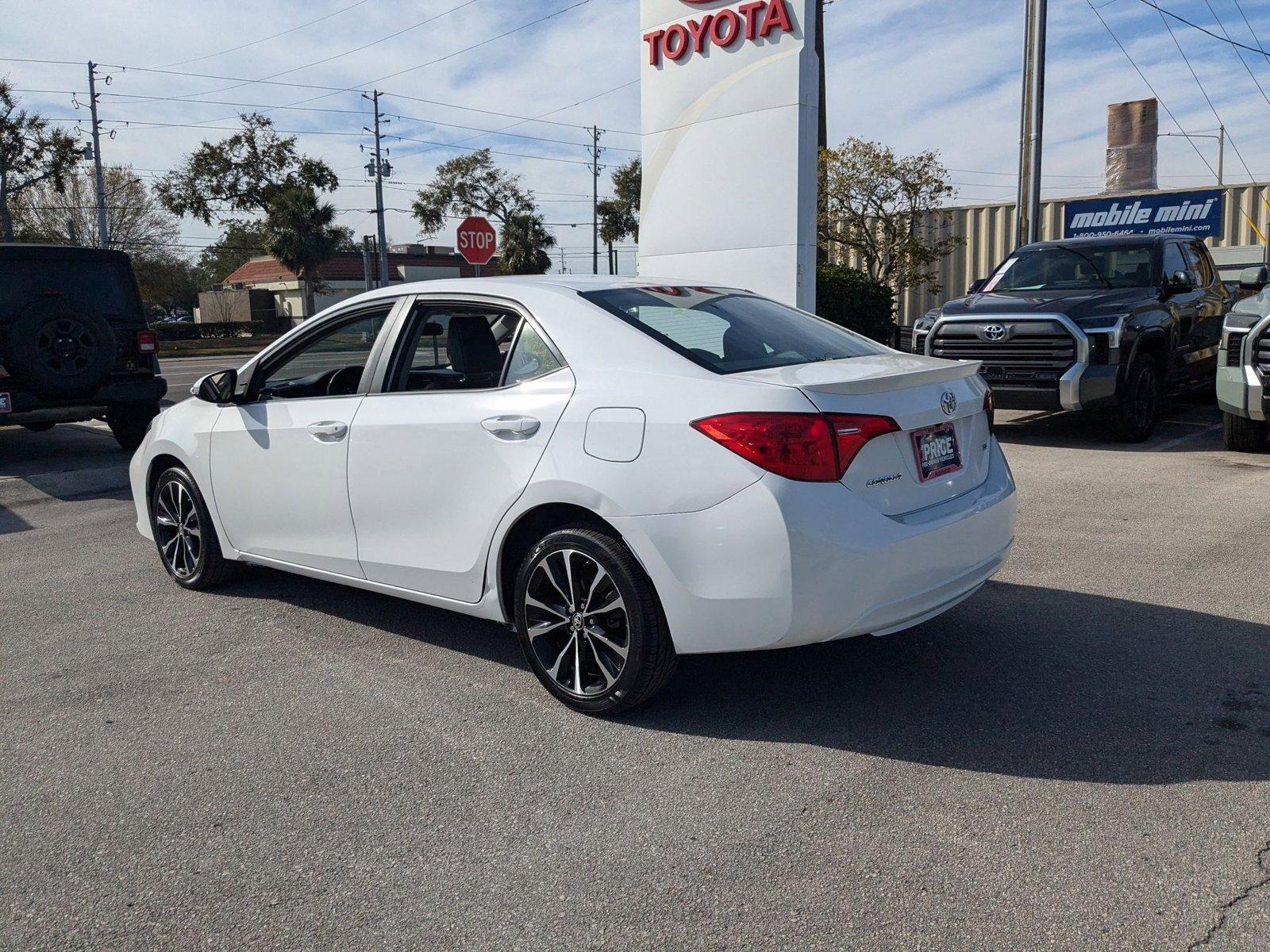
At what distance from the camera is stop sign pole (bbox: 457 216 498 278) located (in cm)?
1831

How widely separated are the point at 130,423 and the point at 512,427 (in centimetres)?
871

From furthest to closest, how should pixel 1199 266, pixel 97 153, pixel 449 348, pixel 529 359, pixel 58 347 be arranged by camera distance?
pixel 97 153 < pixel 1199 266 < pixel 58 347 < pixel 449 348 < pixel 529 359

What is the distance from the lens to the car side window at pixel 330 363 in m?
4.82

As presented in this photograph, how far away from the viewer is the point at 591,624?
3.84 meters

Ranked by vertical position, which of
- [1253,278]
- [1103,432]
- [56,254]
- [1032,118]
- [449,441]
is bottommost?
[1103,432]

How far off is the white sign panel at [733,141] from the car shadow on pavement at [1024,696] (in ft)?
24.5

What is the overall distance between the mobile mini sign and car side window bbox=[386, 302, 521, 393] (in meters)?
19.6

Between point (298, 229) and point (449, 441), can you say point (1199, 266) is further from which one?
point (298, 229)

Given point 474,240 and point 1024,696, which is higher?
point 474,240

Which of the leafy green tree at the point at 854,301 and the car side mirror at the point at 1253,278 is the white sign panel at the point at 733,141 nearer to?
the leafy green tree at the point at 854,301

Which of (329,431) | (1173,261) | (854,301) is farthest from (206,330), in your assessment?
(329,431)

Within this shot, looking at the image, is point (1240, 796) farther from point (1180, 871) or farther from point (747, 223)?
point (747, 223)

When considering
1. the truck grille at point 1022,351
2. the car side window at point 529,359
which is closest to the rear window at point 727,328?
the car side window at point 529,359

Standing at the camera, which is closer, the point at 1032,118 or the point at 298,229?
the point at 1032,118
